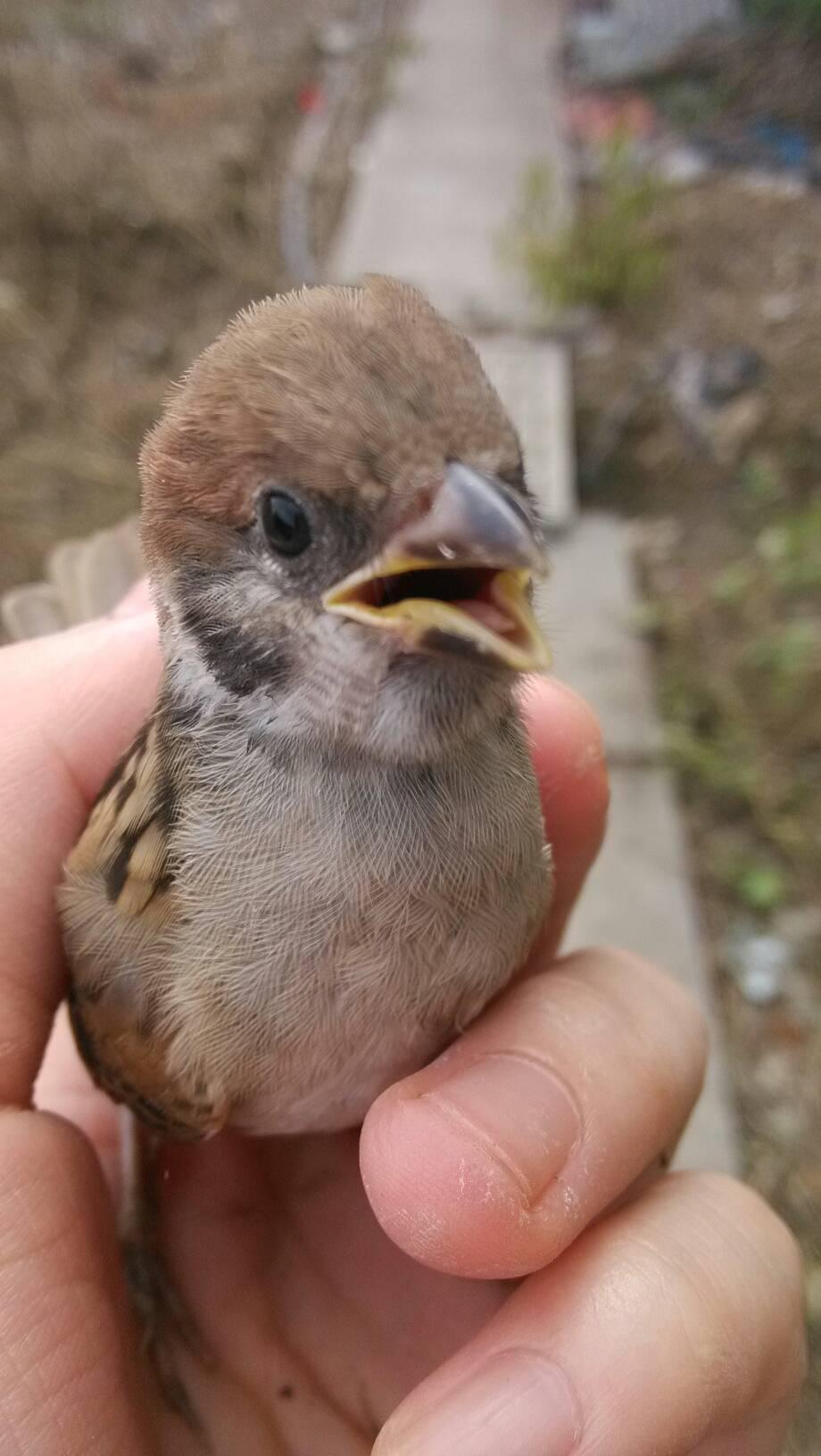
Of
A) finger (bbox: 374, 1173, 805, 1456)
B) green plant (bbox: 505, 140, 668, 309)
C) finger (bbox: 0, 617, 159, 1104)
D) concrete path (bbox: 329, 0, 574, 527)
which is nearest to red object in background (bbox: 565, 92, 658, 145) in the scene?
concrete path (bbox: 329, 0, 574, 527)

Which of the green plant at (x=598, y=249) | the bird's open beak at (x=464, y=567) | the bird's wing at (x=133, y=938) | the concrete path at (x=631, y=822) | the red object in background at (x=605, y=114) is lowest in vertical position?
the concrete path at (x=631, y=822)

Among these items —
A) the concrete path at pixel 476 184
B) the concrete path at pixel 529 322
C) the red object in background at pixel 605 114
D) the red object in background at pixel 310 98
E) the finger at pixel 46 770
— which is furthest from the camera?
the red object in background at pixel 310 98

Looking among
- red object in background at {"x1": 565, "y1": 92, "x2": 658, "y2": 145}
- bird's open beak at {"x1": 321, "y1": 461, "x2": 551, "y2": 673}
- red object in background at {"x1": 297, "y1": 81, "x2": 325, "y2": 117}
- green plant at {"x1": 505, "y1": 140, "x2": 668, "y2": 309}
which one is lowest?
bird's open beak at {"x1": 321, "y1": 461, "x2": 551, "y2": 673}

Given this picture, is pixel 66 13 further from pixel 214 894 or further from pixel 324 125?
pixel 214 894

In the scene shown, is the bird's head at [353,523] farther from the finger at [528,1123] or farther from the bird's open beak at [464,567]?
the finger at [528,1123]

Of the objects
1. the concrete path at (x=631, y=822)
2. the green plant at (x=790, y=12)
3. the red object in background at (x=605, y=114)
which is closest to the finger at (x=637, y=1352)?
the concrete path at (x=631, y=822)

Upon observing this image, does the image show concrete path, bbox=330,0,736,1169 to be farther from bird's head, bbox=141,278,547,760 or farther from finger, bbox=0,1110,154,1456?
finger, bbox=0,1110,154,1456
